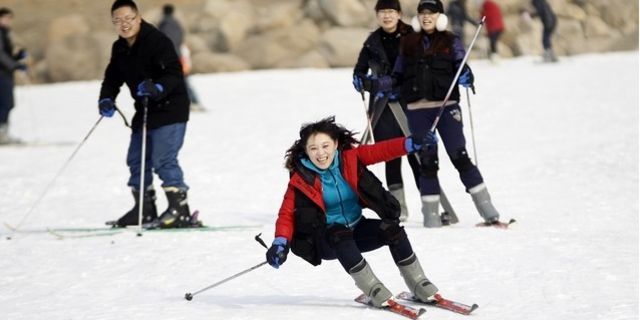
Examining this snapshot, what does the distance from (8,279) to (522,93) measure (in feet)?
36.8

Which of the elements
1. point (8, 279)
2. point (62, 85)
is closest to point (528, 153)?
point (8, 279)

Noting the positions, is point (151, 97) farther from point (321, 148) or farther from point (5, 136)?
point (5, 136)

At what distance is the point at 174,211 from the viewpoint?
30.0 feet

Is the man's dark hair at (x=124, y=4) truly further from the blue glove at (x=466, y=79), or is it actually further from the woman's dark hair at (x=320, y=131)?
the woman's dark hair at (x=320, y=131)

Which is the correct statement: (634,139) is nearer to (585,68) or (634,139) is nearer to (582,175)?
(582,175)

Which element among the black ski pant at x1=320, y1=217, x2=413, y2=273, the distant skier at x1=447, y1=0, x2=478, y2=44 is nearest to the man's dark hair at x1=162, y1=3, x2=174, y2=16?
the distant skier at x1=447, y1=0, x2=478, y2=44

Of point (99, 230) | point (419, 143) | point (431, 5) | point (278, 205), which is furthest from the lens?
point (278, 205)

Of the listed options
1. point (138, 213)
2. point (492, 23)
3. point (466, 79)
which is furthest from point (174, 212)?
point (492, 23)

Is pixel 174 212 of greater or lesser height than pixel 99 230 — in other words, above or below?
above

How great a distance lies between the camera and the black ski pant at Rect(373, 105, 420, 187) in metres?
9.16

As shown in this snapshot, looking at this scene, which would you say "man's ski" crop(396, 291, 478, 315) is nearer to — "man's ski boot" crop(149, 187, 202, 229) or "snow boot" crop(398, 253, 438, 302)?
"snow boot" crop(398, 253, 438, 302)

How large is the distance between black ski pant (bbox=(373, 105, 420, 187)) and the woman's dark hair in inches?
119

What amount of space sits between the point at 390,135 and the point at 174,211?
1.61 meters

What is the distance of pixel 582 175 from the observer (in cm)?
1146
